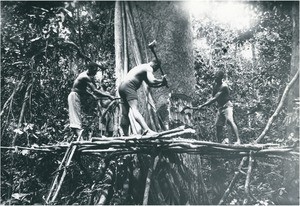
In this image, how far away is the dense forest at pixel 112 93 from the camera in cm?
651

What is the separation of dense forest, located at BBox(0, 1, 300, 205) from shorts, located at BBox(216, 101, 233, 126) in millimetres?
551

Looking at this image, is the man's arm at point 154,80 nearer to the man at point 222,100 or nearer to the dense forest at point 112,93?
the dense forest at point 112,93

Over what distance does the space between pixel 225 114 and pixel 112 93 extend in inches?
137

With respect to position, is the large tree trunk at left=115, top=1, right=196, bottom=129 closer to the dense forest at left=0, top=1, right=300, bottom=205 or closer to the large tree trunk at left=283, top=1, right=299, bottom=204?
the dense forest at left=0, top=1, right=300, bottom=205

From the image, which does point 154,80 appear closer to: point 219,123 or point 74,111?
point 74,111

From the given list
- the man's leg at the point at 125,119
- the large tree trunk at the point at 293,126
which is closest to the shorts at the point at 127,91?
the man's leg at the point at 125,119

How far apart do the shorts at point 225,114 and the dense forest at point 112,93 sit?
55cm

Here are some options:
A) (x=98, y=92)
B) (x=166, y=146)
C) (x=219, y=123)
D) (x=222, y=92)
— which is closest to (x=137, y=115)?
(x=166, y=146)

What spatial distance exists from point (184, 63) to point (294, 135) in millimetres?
3778

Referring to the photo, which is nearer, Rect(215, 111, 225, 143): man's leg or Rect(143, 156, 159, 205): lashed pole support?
Rect(143, 156, 159, 205): lashed pole support

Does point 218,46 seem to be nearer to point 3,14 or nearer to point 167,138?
point 3,14

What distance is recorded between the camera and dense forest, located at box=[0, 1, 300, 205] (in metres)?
6.51

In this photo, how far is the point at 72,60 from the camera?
11266mm

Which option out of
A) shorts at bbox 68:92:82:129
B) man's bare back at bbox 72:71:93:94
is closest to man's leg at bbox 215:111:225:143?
man's bare back at bbox 72:71:93:94
